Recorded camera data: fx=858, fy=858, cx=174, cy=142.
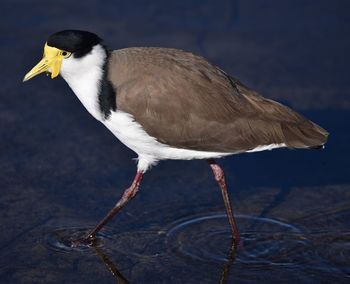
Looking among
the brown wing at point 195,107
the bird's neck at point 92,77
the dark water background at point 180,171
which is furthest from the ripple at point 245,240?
the bird's neck at point 92,77

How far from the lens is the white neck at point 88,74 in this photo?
21.1 ft

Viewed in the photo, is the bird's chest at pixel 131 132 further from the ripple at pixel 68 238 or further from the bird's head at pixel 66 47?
the ripple at pixel 68 238

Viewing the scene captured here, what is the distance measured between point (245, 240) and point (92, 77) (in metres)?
1.75

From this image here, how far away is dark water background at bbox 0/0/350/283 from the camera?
21.0 feet

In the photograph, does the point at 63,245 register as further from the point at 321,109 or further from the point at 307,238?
Answer: the point at 321,109

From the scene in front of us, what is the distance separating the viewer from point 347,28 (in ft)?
32.3

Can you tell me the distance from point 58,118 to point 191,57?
2.16 m

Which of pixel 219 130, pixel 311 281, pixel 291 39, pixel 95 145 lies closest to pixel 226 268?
pixel 311 281

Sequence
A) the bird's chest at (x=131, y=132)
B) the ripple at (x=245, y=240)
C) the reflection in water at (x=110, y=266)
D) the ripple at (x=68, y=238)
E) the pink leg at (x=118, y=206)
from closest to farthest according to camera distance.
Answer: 1. the reflection in water at (x=110, y=266)
2. the bird's chest at (x=131, y=132)
3. the ripple at (x=245, y=240)
4. the ripple at (x=68, y=238)
5. the pink leg at (x=118, y=206)

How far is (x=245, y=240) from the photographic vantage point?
6746 millimetres

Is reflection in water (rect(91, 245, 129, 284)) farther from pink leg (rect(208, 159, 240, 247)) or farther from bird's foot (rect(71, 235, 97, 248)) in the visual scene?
pink leg (rect(208, 159, 240, 247))

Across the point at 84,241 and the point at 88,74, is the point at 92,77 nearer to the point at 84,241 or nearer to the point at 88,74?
the point at 88,74

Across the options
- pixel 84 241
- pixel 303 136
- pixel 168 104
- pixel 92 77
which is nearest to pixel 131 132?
pixel 168 104

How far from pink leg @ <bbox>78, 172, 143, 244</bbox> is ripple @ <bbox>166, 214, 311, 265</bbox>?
43 centimetres
